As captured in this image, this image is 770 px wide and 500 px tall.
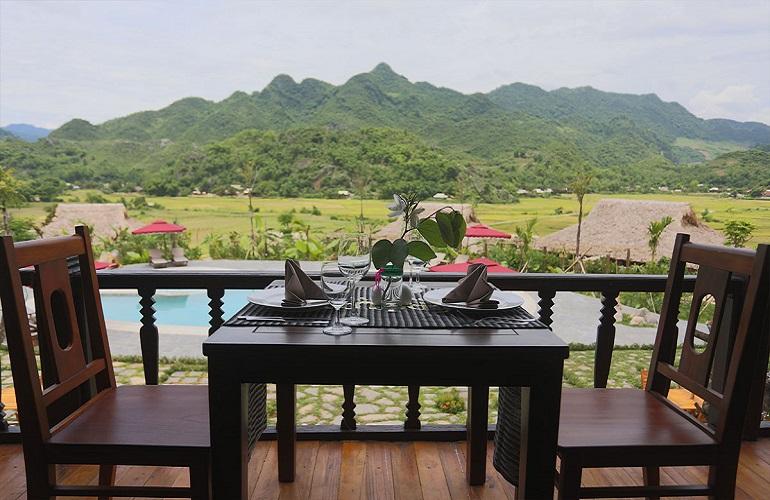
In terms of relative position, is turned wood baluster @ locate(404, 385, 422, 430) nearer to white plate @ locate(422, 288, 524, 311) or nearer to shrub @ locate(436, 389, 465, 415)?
white plate @ locate(422, 288, 524, 311)

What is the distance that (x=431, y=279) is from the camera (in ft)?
6.28

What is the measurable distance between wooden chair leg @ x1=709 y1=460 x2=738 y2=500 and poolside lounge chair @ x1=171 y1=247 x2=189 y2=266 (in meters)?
12.8

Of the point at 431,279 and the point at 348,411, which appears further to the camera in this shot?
the point at 348,411

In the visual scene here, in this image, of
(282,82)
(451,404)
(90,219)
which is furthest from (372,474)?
(282,82)

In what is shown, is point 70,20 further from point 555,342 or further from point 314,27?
point 555,342

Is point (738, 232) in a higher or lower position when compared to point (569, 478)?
lower

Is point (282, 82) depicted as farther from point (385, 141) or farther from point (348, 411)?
point (348, 411)

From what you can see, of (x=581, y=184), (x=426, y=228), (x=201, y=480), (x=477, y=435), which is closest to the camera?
(x=201, y=480)

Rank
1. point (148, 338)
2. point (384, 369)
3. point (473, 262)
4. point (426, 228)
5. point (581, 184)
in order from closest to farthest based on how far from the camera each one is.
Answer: point (384, 369), point (426, 228), point (148, 338), point (473, 262), point (581, 184)

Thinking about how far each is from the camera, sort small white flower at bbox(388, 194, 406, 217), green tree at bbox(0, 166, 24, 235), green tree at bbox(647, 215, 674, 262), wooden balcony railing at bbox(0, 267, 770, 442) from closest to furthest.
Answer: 1. small white flower at bbox(388, 194, 406, 217)
2. wooden balcony railing at bbox(0, 267, 770, 442)
3. green tree at bbox(647, 215, 674, 262)
4. green tree at bbox(0, 166, 24, 235)

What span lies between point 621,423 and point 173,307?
1060 centimetres

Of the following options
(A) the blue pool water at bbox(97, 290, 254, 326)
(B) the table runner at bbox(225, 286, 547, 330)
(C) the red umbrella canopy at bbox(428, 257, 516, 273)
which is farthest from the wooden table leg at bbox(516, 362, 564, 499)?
(A) the blue pool water at bbox(97, 290, 254, 326)

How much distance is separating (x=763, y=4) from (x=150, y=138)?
55.0 ft

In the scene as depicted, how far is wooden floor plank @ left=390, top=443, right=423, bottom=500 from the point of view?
69.8 inches
